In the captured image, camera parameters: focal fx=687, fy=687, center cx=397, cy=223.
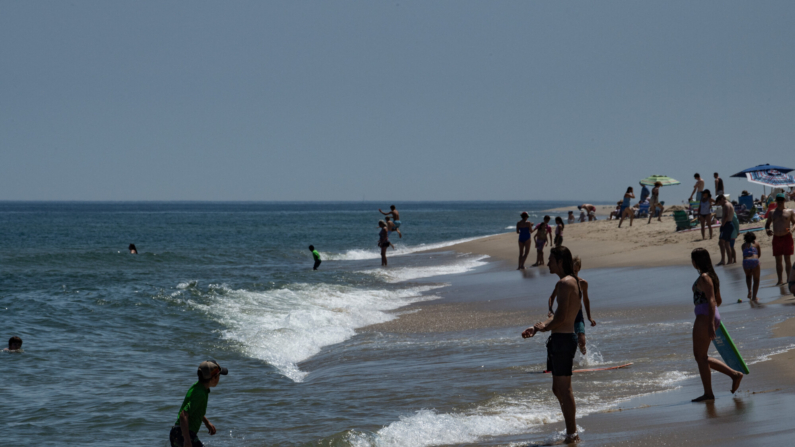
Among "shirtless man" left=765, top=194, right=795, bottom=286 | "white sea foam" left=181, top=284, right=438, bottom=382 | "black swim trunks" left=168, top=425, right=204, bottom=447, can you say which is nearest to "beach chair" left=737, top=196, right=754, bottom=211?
"white sea foam" left=181, top=284, right=438, bottom=382

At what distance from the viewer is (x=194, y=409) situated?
513 centimetres

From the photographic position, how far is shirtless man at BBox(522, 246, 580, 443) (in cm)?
516

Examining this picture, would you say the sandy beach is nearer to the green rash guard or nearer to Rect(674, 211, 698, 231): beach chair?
Rect(674, 211, 698, 231): beach chair

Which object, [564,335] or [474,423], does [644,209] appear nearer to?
[474,423]

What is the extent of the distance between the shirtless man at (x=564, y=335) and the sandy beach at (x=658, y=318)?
0.28m

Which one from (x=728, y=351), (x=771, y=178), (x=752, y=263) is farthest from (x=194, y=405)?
(x=771, y=178)

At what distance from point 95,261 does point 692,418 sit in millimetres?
30408

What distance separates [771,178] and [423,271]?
542 inches

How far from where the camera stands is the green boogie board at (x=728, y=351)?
5.93 meters

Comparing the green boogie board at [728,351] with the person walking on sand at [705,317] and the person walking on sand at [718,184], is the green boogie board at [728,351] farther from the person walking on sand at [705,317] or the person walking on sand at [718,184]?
the person walking on sand at [718,184]

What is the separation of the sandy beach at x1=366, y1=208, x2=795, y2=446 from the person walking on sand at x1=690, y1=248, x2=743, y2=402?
163mm

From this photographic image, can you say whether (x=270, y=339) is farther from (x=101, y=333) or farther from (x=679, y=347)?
(x=679, y=347)

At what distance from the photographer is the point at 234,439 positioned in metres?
6.56

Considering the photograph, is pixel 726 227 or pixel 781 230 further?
pixel 726 227
